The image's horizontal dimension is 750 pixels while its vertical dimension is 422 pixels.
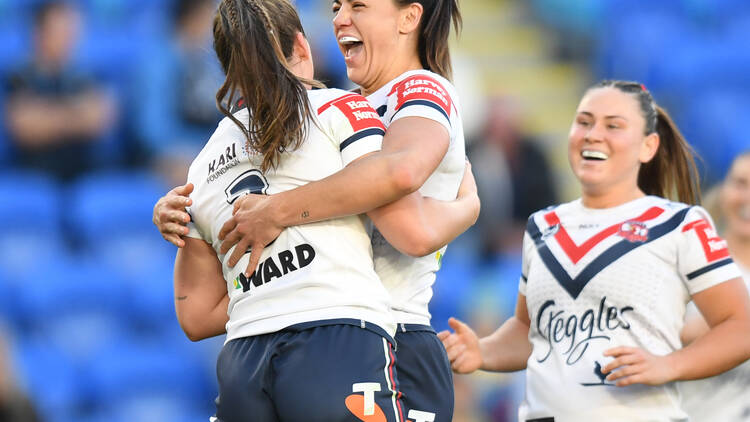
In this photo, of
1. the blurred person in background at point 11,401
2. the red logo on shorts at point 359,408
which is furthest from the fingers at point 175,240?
the blurred person in background at point 11,401

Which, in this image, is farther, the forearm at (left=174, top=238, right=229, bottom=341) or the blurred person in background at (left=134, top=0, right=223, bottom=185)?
the blurred person in background at (left=134, top=0, right=223, bottom=185)

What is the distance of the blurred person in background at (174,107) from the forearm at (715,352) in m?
4.15

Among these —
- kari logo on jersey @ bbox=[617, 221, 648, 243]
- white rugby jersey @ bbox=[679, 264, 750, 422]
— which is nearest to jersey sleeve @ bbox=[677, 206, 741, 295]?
kari logo on jersey @ bbox=[617, 221, 648, 243]

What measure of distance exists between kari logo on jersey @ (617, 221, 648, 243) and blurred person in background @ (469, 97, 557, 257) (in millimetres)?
3555

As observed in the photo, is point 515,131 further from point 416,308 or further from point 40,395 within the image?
point 416,308

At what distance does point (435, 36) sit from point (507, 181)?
4.20 m

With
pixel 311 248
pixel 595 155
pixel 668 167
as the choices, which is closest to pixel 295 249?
pixel 311 248

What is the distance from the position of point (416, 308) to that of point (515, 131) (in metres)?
4.76

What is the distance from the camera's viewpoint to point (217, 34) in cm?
276

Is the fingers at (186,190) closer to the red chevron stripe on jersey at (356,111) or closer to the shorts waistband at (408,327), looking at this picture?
the red chevron stripe on jersey at (356,111)

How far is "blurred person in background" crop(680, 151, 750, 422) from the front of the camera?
3803 millimetres

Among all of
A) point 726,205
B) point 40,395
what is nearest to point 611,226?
point 726,205

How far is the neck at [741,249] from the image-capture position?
4.10m

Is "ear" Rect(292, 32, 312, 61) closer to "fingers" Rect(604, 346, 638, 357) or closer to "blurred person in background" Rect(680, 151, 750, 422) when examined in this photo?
"fingers" Rect(604, 346, 638, 357)
